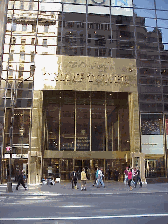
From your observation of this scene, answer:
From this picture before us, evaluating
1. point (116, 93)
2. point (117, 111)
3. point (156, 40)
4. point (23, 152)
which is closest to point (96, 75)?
point (116, 93)

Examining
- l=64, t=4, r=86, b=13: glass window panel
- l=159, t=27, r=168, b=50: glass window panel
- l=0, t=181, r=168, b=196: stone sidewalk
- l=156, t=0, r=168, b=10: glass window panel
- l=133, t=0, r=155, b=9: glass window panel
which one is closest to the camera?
l=0, t=181, r=168, b=196: stone sidewalk

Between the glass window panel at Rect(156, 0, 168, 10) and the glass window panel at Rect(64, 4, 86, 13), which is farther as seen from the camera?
the glass window panel at Rect(156, 0, 168, 10)

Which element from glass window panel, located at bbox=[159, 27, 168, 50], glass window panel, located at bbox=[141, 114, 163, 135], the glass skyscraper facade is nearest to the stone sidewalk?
the glass skyscraper facade

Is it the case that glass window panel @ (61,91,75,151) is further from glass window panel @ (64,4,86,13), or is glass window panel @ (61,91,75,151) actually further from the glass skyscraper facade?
glass window panel @ (64,4,86,13)

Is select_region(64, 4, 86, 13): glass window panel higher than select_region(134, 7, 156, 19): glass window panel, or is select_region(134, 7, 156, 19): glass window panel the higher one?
select_region(64, 4, 86, 13): glass window panel

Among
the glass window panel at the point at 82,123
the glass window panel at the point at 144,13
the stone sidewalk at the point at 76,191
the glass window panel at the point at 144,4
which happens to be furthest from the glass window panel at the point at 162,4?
the stone sidewalk at the point at 76,191

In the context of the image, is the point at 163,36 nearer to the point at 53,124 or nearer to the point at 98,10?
the point at 98,10

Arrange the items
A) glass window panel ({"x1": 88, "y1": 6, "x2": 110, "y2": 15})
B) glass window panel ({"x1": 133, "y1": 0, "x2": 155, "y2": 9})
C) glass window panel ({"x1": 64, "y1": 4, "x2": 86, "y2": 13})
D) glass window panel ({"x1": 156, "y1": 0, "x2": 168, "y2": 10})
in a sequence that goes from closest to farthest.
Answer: glass window panel ({"x1": 64, "y1": 4, "x2": 86, "y2": 13}) → glass window panel ({"x1": 88, "y1": 6, "x2": 110, "y2": 15}) → glass window panel ({"x1": 133, "y1": 0, "x2": 155, "y2": 9}) → glass window panel ({"x1": 156, "y1": 0, "x2": 168, "y2": 10})

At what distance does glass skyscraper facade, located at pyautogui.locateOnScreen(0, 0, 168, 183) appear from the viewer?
26.9 m

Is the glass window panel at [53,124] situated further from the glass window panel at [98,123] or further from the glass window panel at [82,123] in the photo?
the glass window panel at [98,123]

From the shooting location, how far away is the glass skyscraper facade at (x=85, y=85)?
2692 cm

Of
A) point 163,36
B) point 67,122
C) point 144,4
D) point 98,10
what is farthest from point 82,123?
point 144,4

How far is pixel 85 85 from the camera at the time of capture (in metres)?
27.5

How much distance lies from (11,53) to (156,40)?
17.3m
